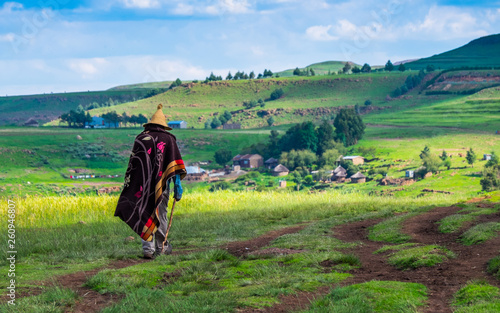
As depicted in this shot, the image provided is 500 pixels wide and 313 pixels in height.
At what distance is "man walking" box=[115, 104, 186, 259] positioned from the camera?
9.05 meters

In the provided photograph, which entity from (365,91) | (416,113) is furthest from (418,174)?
(365,91)

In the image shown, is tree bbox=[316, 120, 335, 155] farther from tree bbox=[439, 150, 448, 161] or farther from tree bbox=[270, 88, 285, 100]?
tree bbox=[270, 88, 285, 100]

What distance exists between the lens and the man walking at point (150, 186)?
9047 mm

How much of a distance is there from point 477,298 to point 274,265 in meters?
2.73

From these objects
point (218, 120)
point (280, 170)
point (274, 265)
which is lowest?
point (280, 170)

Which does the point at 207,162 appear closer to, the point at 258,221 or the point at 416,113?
the point at 416,113

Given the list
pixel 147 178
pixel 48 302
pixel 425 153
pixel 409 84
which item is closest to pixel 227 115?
pixel 409 84

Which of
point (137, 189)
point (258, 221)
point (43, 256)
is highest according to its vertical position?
point (137, 189)

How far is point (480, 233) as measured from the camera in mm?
9422

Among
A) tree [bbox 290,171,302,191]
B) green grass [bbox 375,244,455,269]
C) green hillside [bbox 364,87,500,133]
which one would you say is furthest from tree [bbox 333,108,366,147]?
green grass [bbox 375,244,455,269]

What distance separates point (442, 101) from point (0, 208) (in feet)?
435

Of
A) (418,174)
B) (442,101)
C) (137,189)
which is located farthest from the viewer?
(442,101)

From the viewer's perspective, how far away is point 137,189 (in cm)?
917

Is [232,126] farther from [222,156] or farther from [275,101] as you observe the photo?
[222,156]
